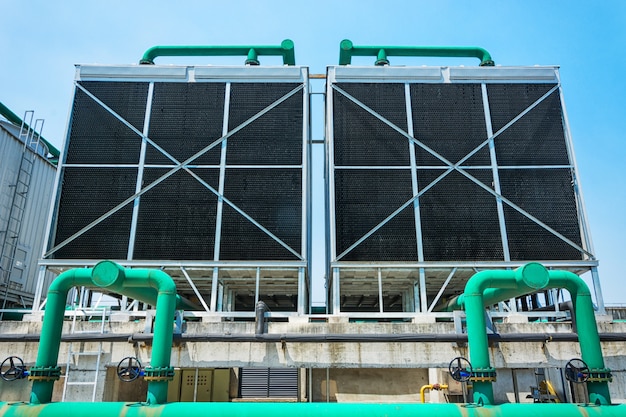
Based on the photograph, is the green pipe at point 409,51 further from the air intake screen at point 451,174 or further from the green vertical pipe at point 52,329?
the green vertical pipe at point 52,329

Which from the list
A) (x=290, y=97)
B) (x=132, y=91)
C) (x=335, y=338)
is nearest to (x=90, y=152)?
(x=132, y=91)

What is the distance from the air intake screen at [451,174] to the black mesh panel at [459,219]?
42mm

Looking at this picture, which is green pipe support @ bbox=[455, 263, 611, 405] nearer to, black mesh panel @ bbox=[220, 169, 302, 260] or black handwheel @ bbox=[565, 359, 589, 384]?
black handwheel @ bbox=[565, 359, 589, 384]

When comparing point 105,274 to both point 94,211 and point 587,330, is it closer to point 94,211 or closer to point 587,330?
point 94,211

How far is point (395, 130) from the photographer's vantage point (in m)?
20.1

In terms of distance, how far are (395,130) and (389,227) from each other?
4488 millimetres

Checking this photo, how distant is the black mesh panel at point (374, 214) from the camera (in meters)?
18.4

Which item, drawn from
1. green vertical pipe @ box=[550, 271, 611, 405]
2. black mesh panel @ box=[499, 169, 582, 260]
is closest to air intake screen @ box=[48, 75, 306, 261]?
black mesh panel @ box=[499, 169, 582, 260]

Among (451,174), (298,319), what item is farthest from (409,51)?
(298,319)

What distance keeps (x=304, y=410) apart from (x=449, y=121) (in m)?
15.1

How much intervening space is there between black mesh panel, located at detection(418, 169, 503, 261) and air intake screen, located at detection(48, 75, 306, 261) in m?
5.33

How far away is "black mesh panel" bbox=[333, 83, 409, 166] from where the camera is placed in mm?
19719

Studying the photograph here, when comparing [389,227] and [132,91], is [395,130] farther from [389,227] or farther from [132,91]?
[132,91]

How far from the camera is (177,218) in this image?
18828mm
